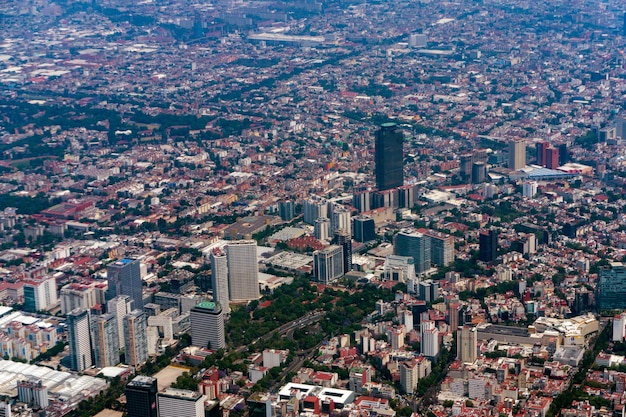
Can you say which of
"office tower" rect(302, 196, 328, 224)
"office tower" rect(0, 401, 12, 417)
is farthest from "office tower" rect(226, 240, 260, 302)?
"office tower" rect(0, 401, 12, 417)

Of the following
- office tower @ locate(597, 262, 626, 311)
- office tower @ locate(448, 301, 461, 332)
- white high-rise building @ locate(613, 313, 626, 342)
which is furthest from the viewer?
office tower @ locate(597, 262, 626, 311)

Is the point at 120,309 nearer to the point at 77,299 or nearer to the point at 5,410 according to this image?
the point at 77,299

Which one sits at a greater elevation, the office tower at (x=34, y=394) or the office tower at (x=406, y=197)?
the office tower at (x=406, y=197)

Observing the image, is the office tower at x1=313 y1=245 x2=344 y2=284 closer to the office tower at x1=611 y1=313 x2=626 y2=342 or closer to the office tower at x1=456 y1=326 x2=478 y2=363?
the office tower at x1=456 y1=326 x2=478 y2=363

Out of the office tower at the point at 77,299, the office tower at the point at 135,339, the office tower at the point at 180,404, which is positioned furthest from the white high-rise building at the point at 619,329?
the office tower at the point at 77,299

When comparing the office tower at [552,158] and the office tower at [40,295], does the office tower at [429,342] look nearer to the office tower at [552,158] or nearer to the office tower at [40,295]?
the office tower at [40,295]
